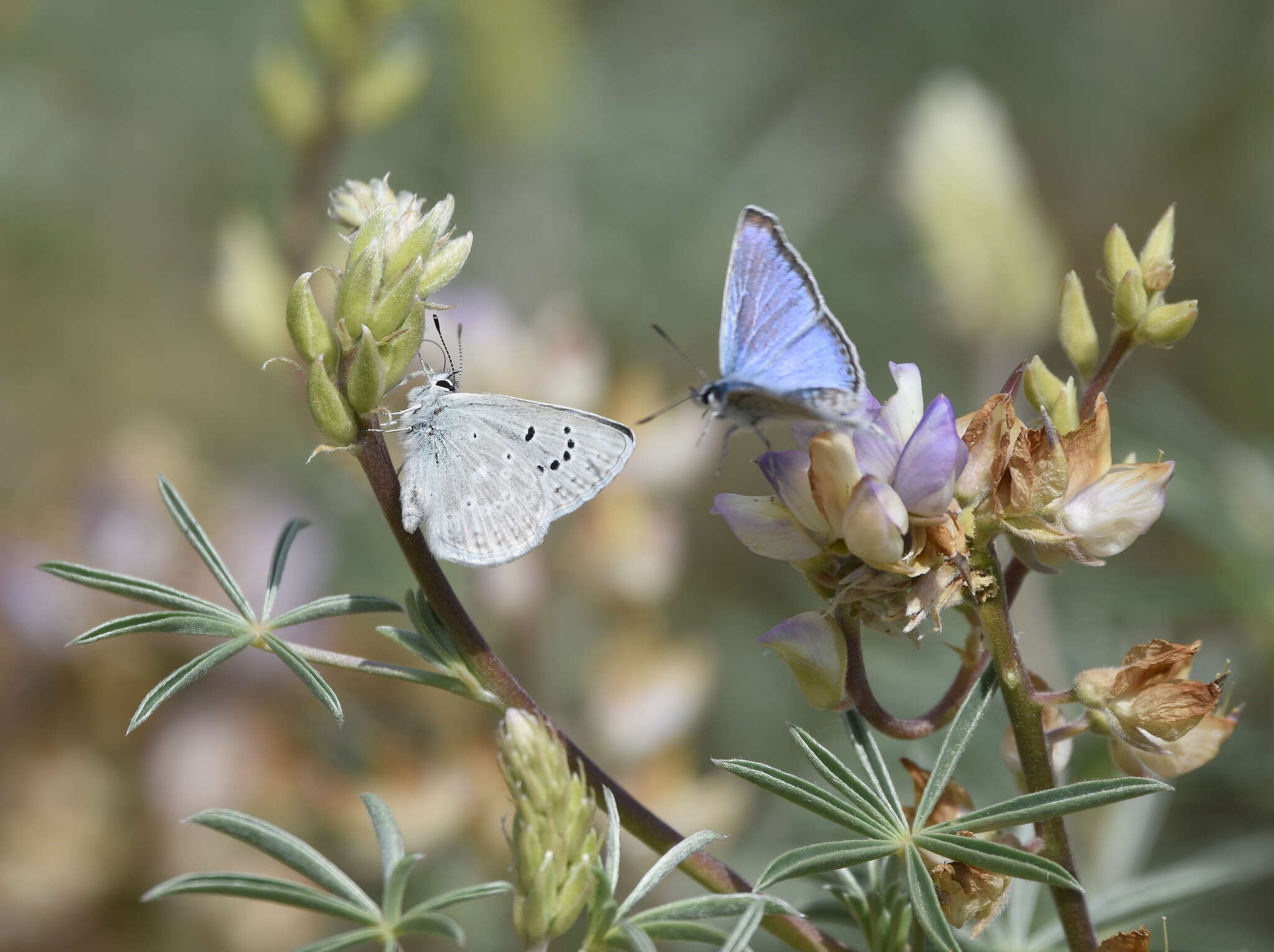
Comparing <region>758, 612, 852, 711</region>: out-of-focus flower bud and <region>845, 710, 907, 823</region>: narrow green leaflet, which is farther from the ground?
<region>758, 612, 852, 711</region>: out-of-focus flower bud

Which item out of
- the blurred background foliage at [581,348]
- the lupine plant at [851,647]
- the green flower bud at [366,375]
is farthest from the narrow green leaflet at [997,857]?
the blurred background foliage at [581,348]

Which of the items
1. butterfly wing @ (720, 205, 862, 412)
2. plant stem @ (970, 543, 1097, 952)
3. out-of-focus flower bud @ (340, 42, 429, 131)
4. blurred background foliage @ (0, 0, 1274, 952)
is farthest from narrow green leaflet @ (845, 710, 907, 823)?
out-of-focus flower bud @ (340, 42, 429, 131)

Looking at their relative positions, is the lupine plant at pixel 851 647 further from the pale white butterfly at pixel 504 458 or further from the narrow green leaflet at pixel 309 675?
the pale white butterfly at pixel 504 458

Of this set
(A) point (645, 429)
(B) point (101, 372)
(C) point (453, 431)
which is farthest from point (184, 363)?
(C) point (453, 431)

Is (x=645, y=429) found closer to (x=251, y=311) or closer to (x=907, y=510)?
(x=251, y=311)

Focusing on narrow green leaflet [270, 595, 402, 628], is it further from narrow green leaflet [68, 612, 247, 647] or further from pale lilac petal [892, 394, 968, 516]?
pale lilac petal [892, 394, 968, 516]

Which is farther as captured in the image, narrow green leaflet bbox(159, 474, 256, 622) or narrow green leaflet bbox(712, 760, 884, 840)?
narrow green leaflet bbox(159, 474, 256, 622)
